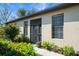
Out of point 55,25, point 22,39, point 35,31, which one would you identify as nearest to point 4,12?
point 22,39

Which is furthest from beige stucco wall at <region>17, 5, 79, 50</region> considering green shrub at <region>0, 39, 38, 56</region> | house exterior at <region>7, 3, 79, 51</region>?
green shrub at <region>0, 39, 38, 56</region>

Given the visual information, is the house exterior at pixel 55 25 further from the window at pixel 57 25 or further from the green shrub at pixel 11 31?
the green shrub at pixel 11 31

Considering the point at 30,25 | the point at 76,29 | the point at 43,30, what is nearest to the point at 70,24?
the point at 76,29

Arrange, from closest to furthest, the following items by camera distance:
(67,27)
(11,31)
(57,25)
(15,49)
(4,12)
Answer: (15,49) → (4,12) → (67,27) → (57,25) → (11,31)

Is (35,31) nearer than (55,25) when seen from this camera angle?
No

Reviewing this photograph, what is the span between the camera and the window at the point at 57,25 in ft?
37.6

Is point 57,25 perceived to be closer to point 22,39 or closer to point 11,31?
point 22,39

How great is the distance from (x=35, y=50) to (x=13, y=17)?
1734 mm

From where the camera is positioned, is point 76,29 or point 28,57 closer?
point 28,57

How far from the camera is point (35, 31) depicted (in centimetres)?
1208

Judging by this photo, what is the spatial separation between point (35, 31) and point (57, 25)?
3.67ft

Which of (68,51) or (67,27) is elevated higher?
(67,27)

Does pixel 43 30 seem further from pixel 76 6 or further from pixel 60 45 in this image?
pixel 76 6

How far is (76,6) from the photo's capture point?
10398 millimetres
